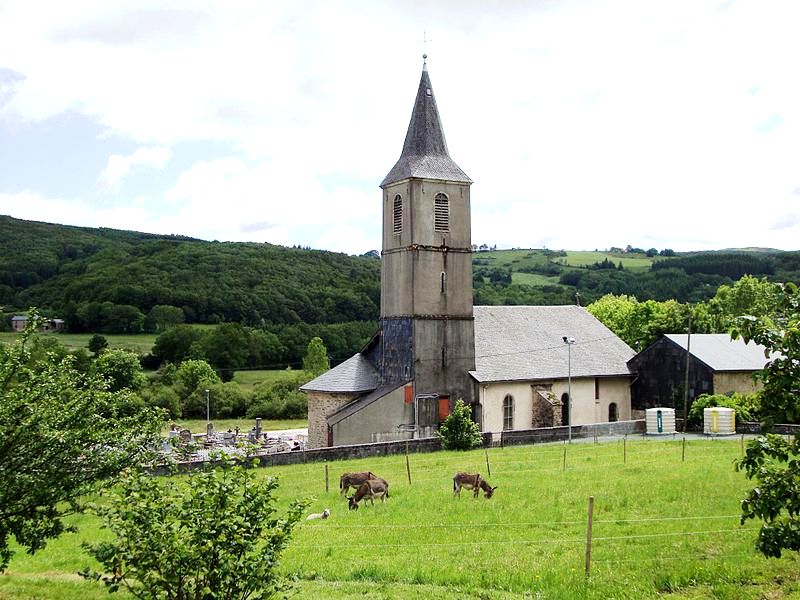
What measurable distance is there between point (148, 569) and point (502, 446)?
3223 centimetres

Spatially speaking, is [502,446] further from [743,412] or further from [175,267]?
[175,267]

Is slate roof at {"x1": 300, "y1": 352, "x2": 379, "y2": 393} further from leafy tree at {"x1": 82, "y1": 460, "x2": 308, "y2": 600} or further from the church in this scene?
leafy tree at {"x1": 82, "y1": 460, "x2": 308, "y2": 600}

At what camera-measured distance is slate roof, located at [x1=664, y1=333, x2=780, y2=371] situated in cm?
4725

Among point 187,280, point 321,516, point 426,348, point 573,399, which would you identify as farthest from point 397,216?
point 187,280

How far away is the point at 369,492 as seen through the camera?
77.0 ft

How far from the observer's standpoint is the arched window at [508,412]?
151 ft

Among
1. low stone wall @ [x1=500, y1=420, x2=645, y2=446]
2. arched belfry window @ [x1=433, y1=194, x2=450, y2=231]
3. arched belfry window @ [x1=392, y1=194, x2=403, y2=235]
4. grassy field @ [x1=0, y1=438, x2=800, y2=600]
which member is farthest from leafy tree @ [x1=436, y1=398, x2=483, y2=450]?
grassy field @ [x1=0, y1=438, x2=800, y2=600]

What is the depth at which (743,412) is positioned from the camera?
143 ft

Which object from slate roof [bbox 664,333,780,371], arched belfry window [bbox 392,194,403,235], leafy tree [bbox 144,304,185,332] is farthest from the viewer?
leafy tree [bbox 144,304,185,332]

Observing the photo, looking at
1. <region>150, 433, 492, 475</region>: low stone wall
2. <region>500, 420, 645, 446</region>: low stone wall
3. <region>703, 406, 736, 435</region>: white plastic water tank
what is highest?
<region>703, 406, 736, 435</region>: white plastic water tank

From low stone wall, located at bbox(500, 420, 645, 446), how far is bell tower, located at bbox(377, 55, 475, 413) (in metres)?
4.40

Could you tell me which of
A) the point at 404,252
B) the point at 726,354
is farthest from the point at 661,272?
the point at 404,252

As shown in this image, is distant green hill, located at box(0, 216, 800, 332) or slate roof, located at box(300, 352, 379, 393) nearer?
slate roof, located at box(300, 352, 379, 393)

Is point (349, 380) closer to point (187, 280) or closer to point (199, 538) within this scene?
point (199, 538)
